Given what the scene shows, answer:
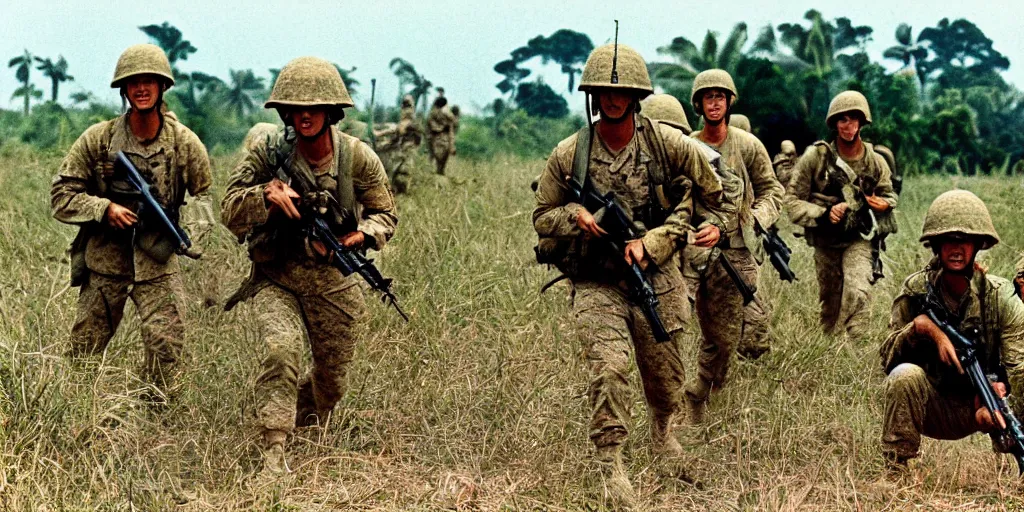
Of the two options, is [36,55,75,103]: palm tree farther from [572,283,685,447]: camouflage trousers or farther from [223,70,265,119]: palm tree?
[572,283,685,447]: camouflage trousers

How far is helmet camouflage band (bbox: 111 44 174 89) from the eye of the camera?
7.12 meters

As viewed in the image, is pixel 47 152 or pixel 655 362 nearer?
pixel 655 362

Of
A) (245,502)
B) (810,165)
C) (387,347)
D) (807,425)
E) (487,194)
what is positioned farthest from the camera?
(487,194)

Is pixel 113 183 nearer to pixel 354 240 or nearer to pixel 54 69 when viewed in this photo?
pixel 354 240

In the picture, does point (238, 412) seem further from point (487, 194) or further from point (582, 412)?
point (487, 194)

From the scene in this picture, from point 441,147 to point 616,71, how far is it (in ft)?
41.4

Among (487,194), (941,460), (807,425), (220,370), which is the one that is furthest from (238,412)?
(487,194)

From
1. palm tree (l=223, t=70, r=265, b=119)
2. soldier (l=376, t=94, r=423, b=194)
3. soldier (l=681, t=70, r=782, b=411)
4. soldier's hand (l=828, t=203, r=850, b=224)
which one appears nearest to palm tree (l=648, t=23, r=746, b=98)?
palm tree (l=223, t=70, r=265, b=119)

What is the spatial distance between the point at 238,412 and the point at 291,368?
93 centimetres

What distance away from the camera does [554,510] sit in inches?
231

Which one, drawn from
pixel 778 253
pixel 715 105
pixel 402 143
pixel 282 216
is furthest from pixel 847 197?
pixel 402 143

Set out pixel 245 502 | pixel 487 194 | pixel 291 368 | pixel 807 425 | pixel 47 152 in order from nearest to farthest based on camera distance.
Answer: pixel 245 502, pixel 291 368, pixel 807 425, pixel 487 194, pixel 47 152

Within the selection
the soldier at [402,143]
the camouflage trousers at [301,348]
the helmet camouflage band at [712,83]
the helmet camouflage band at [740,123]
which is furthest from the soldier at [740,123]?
the soldier at [402,143]

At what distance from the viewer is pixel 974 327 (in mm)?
6277
